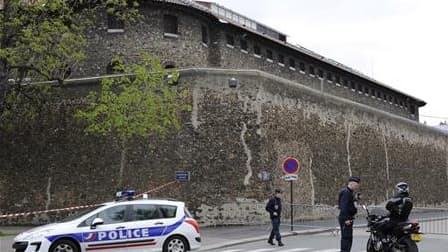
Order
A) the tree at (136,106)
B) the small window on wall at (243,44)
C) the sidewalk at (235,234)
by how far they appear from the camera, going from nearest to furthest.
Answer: the sidewalk at (235,234), the tree at (136,106), the small window on wall at (243,44)

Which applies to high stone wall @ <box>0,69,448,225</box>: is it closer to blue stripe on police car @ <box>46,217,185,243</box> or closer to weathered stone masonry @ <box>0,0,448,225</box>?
weathered stone masonry @ <box>0,0,448,225</box>

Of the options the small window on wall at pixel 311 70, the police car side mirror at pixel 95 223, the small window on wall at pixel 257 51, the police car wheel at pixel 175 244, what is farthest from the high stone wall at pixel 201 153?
the small window on wall at pixel 311 70

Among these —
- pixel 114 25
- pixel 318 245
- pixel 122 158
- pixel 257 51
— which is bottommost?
pixel 318 245

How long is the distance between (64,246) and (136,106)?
9.52 meters

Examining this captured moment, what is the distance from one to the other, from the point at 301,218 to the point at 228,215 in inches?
177

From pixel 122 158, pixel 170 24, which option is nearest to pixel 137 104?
pixel 122 158

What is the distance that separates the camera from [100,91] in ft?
86.3

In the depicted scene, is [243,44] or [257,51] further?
[257,51]

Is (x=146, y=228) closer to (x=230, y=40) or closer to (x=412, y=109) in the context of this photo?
(x=230, y=40)

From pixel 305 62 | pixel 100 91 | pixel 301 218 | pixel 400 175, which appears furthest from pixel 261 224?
pixel 305 62

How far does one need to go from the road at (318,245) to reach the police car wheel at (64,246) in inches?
181

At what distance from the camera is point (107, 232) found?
47.5 feet

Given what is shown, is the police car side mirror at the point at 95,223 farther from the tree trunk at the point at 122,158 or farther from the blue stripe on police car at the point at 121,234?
the tree trunk at the point at 122,158

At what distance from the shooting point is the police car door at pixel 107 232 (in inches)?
565
